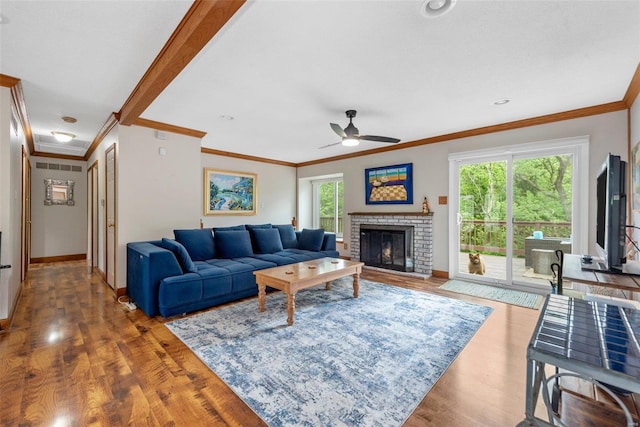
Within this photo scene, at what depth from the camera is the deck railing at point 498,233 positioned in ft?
12.6

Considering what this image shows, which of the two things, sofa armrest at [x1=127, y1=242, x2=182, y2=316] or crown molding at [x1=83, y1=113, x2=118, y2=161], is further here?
crown molding at [x1=83, y1=113, x2=118, y2=161]

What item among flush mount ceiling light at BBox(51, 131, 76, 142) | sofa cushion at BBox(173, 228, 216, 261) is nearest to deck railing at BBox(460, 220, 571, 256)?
sofa cushion at BBox(173, 228, 216, 261)

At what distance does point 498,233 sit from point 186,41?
180 inches

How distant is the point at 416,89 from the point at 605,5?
140 centimetres

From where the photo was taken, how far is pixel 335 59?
231cm

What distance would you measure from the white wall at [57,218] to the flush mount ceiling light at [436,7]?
301 inches

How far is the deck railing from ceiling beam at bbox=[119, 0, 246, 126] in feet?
14.3

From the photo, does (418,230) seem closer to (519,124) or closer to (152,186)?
(519,124)

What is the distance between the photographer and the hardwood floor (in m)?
1.62

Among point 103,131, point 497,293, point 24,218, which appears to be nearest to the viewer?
point 497,293

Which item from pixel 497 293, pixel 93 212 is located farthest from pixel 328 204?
pixel 93 212

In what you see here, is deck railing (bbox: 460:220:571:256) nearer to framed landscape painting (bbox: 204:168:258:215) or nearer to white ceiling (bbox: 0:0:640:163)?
white ceiling (bbox: 0:0:640:163)

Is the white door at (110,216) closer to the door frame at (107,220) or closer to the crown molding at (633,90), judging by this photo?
the door frame at (107,220)

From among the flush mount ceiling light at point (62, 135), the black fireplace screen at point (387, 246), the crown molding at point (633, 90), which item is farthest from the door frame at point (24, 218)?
the crown molding at point (633, 90)
